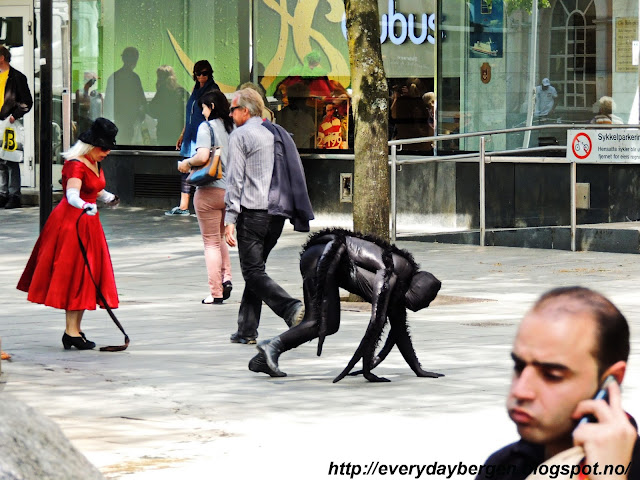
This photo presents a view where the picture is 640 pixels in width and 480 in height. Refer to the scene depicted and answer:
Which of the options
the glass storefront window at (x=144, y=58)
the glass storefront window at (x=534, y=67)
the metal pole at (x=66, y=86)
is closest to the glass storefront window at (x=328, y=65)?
the glass storefront window at (x=534, y=67)

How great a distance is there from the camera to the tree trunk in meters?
12.4

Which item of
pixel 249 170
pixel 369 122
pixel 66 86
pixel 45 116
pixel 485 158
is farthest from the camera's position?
pixel 66 86

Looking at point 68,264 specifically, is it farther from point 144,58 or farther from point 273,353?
point 144,58

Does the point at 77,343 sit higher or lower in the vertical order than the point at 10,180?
lower

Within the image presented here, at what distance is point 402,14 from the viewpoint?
19.9 m

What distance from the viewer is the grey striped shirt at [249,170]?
9.80 meters

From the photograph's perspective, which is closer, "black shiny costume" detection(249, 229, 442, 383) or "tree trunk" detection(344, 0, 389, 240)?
"black shiny costume" detection(249, 229, 442, 383)

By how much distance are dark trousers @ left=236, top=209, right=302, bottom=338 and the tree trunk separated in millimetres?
2482

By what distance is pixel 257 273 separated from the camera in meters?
9.73

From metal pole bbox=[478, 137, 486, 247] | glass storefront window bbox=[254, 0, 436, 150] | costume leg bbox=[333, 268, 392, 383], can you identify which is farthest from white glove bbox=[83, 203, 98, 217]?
glass storefront window bbox=[254, 0, 436, 150]

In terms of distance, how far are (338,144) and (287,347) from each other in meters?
12.1

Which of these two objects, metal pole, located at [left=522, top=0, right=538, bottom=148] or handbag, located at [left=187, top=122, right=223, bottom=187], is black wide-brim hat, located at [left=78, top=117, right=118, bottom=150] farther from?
metal pole, located at [left=522, top=0, right=538, bottom=148]

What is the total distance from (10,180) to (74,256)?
40.5 feet

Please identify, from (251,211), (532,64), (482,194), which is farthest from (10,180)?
(251,211)
